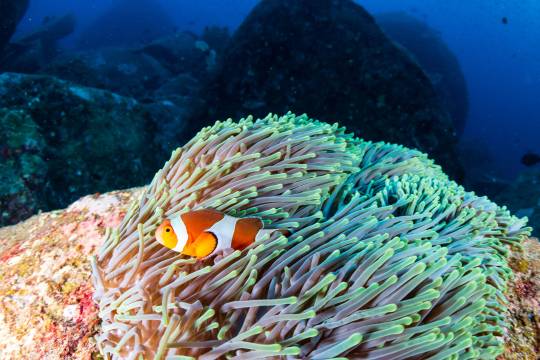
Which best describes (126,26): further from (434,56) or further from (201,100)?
(201,100)

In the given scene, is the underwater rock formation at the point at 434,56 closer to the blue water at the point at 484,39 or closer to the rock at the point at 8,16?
the rock at the point at 8,16

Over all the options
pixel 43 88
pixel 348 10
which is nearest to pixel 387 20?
pixel 348 10

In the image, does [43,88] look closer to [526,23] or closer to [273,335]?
[273,335]

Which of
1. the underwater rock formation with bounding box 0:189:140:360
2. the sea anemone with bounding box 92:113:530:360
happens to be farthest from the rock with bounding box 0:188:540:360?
the sea anemone with bounding box 92:113:530:360

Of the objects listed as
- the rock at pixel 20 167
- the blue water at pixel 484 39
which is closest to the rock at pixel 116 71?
the rock at pixel 20 167

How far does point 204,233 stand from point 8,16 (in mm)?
11901

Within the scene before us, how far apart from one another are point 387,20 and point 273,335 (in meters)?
26.5

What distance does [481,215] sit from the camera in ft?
6.90

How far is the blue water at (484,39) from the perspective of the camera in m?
54.3

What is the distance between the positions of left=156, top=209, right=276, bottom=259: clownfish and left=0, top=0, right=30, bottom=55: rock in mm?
11486

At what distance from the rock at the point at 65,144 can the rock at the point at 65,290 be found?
2.09 m

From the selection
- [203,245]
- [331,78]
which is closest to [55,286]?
[203,245]

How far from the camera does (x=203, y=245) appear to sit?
4.56 feet

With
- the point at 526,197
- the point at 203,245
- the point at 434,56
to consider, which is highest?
the point at 434,56
